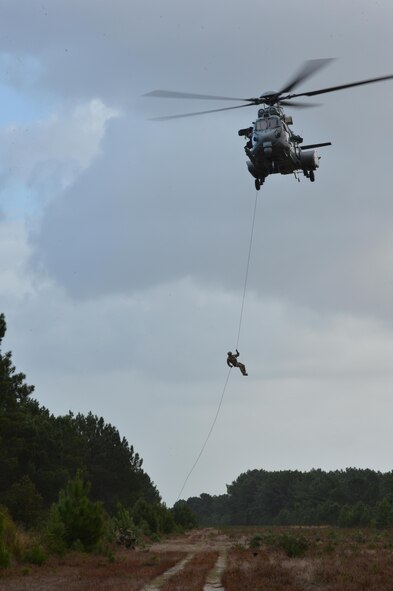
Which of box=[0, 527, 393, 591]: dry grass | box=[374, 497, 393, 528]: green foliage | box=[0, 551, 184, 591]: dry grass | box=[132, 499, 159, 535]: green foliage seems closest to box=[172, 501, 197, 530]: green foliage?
box=[132, 499, 159, 535]: green foliage

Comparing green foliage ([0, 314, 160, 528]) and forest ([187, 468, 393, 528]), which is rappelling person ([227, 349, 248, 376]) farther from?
forest ([187, 468, 393, 528])

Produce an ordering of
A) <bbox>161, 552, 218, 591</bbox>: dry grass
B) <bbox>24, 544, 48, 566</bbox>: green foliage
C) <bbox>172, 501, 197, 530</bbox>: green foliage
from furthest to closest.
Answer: <bbox>172, 501, 197, 530</bbox>: green foliage → <bbox>24, 544, 48, 566</bbox>: green foliage → <bbox>161, 552, 218, 591</bbox>: dry grass

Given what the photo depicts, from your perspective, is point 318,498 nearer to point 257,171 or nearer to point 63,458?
point 63,458

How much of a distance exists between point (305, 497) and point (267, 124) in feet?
429

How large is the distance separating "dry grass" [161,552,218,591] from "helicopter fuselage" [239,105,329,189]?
1329cm

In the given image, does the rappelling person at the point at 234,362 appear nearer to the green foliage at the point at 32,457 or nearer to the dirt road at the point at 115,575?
the dirt road at the point at 115,575

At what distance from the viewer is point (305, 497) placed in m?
148

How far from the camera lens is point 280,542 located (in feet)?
119

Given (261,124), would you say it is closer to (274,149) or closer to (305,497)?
(274,149)

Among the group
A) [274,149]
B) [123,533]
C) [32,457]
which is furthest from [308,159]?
[32,457]

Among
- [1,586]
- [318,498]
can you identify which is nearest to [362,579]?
[1,586]

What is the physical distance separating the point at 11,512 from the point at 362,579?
106 feet

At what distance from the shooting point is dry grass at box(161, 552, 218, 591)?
1945cm

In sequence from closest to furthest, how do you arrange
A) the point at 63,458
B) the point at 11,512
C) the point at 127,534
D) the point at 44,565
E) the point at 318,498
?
the point at 44,565, the point at 127,534, the point at 11,512, the point at 63,458, the point at 318,498
